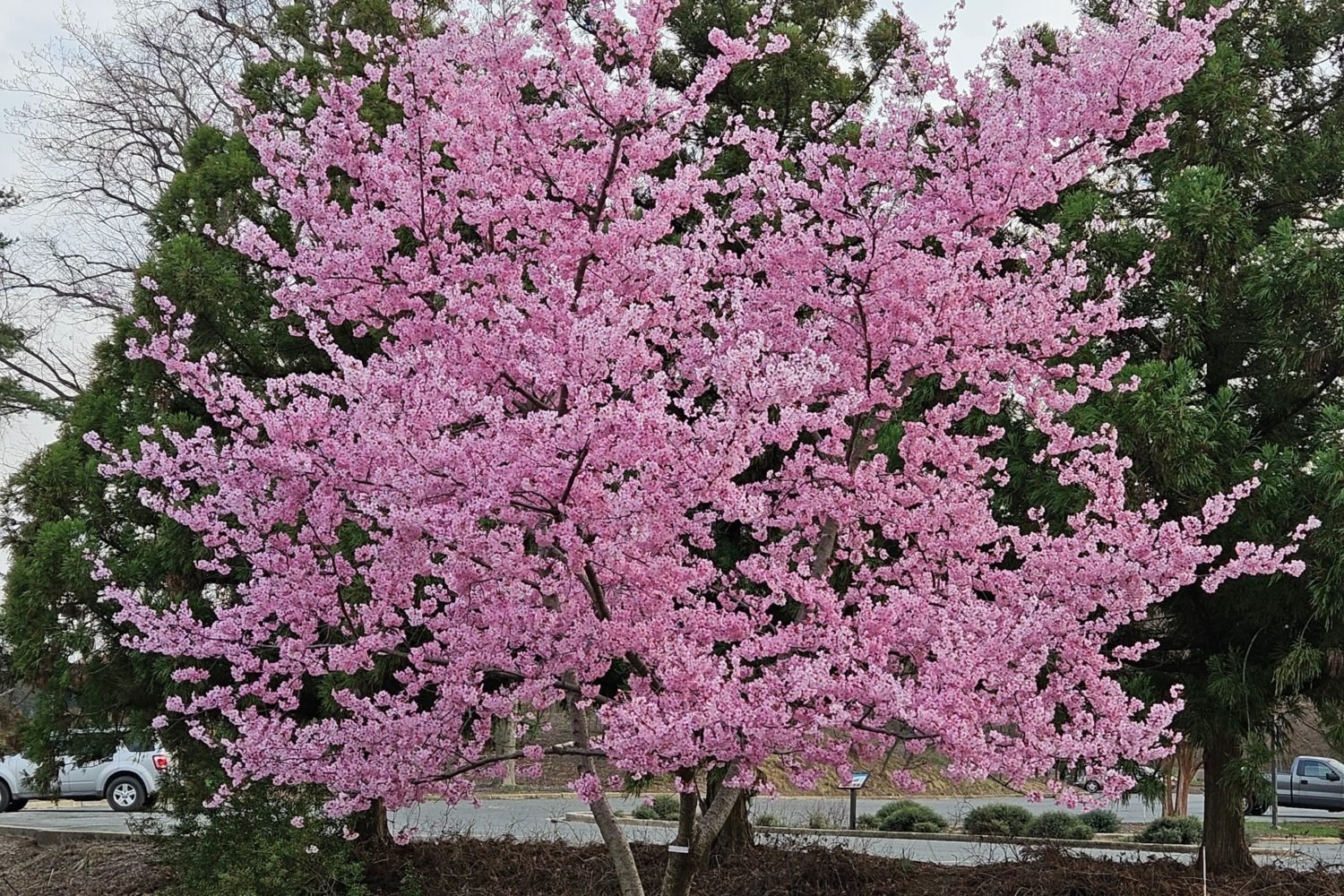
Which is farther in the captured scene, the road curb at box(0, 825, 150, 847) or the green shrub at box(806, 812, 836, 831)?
the green shrub at box(806, 812, 836, 831)

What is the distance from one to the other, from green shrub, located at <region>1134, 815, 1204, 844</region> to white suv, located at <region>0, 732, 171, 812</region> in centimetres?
1379

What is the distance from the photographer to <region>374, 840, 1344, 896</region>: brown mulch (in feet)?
27.3

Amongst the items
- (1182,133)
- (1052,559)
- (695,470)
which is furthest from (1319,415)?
(695,470)

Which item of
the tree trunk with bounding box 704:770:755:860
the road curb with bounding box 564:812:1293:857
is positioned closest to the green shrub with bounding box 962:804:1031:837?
the road curb with bounding box 564:812:1293:857

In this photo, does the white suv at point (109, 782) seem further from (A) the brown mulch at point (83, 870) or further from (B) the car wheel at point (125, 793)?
(A) the brown mulch at point (83, 870)

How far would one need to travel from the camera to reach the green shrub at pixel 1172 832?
16.2 metres

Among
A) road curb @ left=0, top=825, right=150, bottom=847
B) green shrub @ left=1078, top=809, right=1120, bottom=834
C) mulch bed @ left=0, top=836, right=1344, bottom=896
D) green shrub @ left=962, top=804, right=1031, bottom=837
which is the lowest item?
green shrub @ left=1078, top=809, right=1120, bottom=834

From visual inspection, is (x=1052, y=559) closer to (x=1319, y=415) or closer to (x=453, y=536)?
(x=453, y=536)

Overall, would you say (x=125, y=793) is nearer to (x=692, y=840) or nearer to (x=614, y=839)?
(x=614, y=839)

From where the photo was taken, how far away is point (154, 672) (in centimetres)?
957

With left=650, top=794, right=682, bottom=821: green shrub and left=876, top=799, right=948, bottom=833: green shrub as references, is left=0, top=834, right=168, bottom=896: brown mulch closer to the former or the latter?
left=650, top=794, right=682, bottom=821: green shrub

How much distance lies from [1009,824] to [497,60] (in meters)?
15.3

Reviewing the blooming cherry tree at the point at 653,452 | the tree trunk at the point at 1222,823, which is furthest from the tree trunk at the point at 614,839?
the tree trunk at the point at 1222,823

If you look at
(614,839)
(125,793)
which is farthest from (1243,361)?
(125,793)
